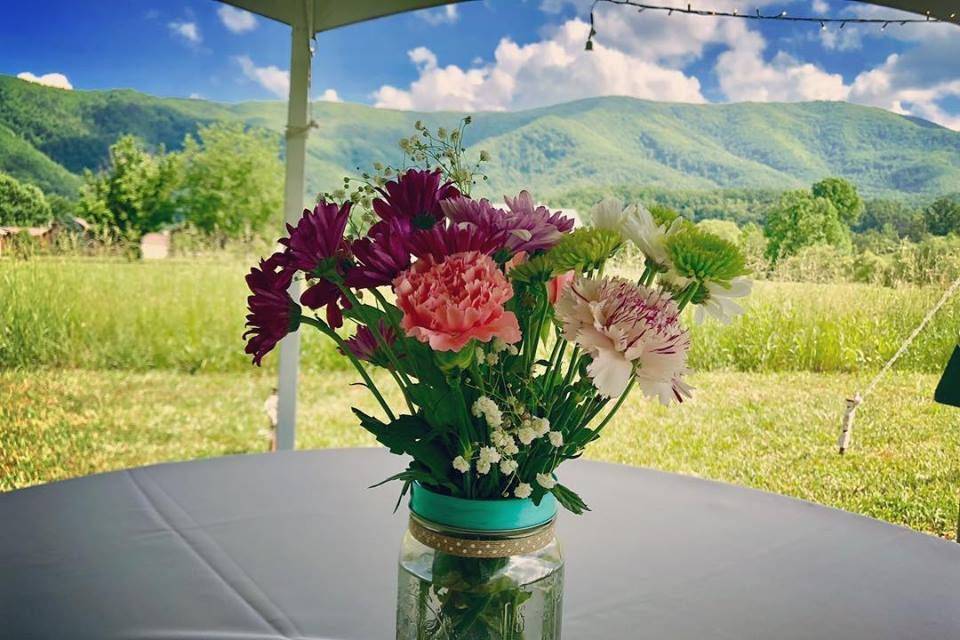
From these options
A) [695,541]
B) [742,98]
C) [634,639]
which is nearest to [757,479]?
[742,98]

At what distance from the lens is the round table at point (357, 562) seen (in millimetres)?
1054

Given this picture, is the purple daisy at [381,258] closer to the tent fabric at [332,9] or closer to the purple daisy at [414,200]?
the purple daisy at [414,200]

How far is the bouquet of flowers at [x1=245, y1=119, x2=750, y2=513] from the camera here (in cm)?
79

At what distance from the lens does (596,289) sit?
815mm

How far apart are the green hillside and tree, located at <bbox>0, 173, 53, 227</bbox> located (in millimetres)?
76

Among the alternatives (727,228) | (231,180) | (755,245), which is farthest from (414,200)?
(231,180)

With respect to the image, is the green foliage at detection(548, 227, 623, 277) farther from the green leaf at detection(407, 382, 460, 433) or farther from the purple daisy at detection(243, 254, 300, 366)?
the purple daisy at detection(243, 254, 300, 366)

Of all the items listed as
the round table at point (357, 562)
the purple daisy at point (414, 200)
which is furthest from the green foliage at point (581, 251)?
the round table at point (357, 562)

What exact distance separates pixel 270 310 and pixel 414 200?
6.8 inches

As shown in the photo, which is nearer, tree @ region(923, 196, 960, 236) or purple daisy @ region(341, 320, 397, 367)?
purple daisy @ region(341, 320, 397, 367)

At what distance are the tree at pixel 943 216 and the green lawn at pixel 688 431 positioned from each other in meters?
0.68

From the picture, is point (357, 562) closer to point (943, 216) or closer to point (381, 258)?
point (381, 258)

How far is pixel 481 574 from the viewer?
85 cm

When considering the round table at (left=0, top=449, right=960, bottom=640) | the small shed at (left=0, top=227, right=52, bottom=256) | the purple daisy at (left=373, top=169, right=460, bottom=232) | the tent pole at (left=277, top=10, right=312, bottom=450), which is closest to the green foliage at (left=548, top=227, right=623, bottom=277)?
the purple daisy at (left=373, top=169, right=460, bottom=232)
